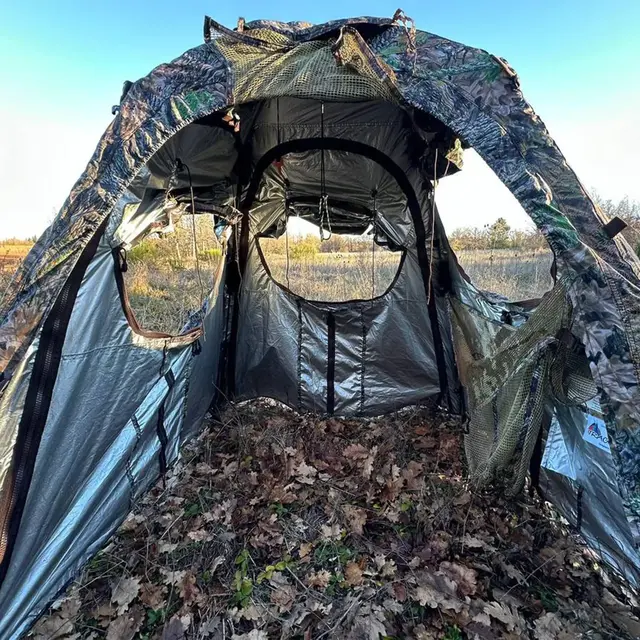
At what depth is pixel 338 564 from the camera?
2.12 m

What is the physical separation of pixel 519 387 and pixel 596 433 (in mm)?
379

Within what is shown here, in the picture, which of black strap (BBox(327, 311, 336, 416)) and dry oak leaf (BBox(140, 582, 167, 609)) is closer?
dry oak leaf (BBox(140, 582, 167, 609))

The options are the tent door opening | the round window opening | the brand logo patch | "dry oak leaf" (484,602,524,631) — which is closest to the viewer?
"dry oak leaf" (484,602,524,631)

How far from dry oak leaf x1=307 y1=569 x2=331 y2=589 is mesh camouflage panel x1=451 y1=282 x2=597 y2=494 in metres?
1.04

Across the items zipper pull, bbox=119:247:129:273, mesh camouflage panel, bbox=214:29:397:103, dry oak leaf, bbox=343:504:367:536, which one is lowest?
dry oak leaf, bbox=343:504:367:536

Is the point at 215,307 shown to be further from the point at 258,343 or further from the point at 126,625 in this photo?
the point at 126,625

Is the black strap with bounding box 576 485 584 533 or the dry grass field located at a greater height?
Result: the dry grass field

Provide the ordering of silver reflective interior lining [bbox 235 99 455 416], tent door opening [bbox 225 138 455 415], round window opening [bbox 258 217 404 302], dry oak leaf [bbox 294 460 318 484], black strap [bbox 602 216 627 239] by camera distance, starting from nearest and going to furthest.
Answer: black strap [bbox 602 216 627 239] < dry oak leaf [bbox 294 460 318 484] < silver reflective interior lining [bbox 235 99 455 416] < tent door opening [bbox 225 138 455 415] < round window opening [bbox 258 217 404 302]

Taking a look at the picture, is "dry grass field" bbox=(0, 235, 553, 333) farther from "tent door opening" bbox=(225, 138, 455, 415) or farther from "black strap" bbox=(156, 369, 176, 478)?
"black strap" bbox=(156, 369, 176, 478)

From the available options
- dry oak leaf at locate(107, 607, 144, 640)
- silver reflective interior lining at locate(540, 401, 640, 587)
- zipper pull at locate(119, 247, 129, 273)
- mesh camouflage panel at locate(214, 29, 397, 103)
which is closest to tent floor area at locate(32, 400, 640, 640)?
dry oak leaf at locate(107, 607, 144, 640)

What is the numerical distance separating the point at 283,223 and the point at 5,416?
286 centimetres

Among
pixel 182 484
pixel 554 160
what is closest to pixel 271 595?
pixel 182 484

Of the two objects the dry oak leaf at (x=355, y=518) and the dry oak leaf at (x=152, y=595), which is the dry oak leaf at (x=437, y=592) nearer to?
the dry oak leaf at (x=355, y=518)

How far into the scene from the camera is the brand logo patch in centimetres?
185
